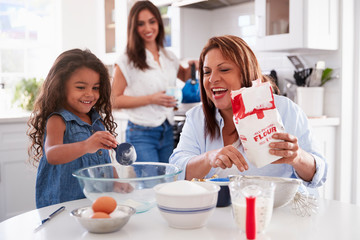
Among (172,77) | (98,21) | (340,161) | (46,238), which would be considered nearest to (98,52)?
(98,21)

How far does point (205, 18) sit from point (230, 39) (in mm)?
2496

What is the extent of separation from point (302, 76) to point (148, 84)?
118 centimetres

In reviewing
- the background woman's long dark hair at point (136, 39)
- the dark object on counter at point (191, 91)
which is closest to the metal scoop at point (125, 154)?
the background woman's long dark hair at point (136, 39)

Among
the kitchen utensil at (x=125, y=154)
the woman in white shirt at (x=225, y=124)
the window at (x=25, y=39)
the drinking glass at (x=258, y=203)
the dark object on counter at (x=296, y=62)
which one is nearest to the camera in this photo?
the drinking glass at (x=258, y=203)

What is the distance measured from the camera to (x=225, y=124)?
6.02 ft

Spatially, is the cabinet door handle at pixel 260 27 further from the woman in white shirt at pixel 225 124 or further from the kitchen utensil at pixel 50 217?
the kitchen utensil at pixel 50 217

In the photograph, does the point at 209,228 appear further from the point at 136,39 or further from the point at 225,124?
the point at 136,39

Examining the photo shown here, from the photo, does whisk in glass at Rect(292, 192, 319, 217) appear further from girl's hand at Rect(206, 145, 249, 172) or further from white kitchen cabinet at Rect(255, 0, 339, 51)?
white kitchen cabinet at Rect(255, 0, 339, 51)

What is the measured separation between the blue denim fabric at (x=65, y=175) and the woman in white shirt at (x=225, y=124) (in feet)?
1.26

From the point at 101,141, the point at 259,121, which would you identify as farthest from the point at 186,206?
the point at 101,141

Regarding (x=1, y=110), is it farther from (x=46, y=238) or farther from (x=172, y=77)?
(x=46, y=238)

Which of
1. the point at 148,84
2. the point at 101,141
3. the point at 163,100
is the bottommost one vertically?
the point at 101,141

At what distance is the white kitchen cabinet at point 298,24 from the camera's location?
304cm

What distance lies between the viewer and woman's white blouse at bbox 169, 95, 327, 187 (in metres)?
1.58
